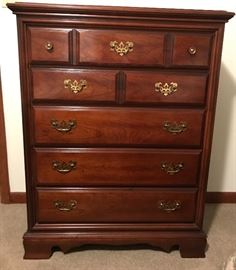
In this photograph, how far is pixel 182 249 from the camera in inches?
68.8

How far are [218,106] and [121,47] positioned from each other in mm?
978

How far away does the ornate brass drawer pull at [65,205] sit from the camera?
1621mm

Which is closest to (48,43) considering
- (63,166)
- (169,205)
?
(63,166)

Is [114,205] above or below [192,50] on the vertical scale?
below

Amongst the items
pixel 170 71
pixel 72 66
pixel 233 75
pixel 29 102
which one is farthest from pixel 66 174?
pixel 233 75

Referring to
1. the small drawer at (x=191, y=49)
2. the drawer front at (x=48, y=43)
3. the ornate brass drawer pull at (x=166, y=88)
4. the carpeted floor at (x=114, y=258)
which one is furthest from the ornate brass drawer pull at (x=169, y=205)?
the drawer front at (x=48, y=43)

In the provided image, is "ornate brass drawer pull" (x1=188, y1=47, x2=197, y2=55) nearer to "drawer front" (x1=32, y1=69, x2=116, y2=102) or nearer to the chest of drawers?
the chest of drawers

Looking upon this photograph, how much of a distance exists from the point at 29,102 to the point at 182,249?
1079 millimetres

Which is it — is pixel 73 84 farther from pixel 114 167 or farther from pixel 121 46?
pixel 114 167

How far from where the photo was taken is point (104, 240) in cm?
169

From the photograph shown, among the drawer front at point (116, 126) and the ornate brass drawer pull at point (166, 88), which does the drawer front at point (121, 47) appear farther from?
the drawer front at point (116, 126)

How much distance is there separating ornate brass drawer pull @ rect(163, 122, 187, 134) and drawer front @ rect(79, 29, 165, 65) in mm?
291

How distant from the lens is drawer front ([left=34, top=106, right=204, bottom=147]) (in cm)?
148

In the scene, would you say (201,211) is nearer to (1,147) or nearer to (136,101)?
(136,101)
